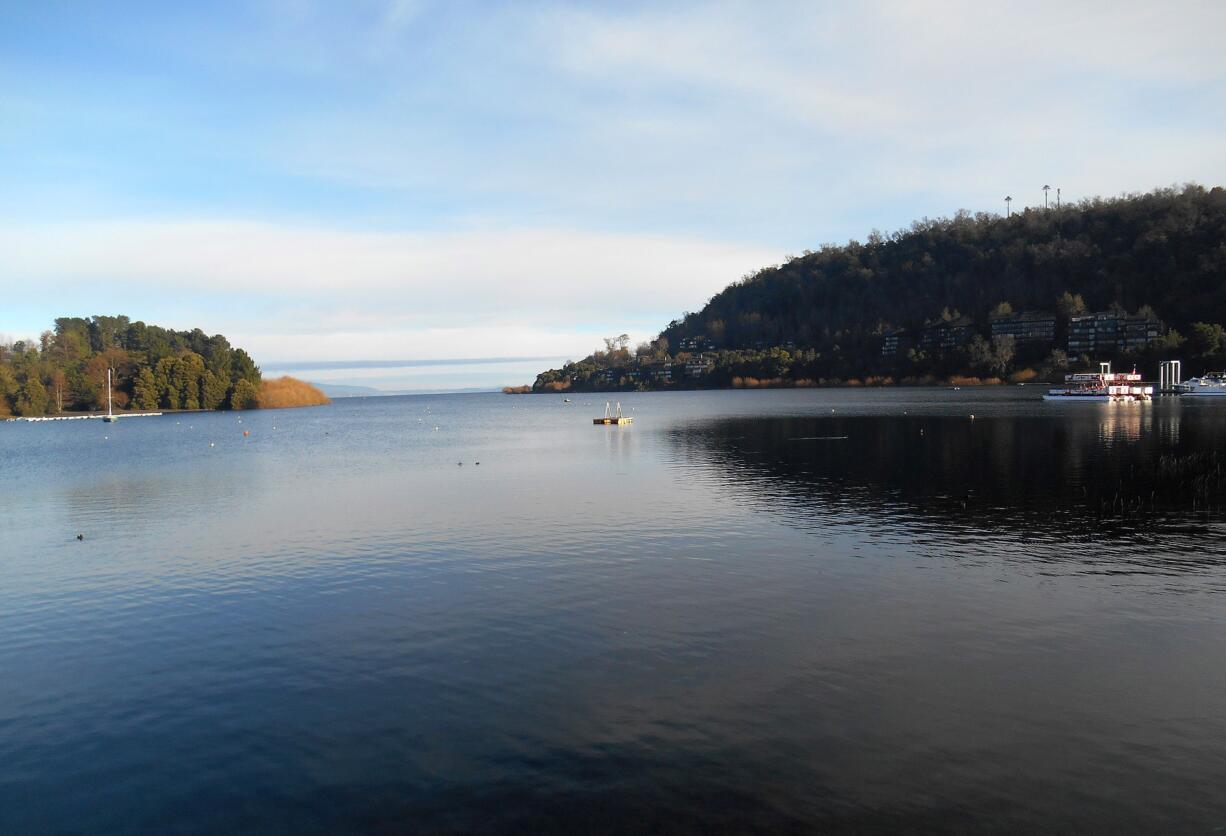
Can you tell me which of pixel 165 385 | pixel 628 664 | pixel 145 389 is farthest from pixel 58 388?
pixel 628 664

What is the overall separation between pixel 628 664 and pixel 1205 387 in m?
150

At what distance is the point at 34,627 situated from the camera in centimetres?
1978

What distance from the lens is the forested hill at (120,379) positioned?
16250 cm

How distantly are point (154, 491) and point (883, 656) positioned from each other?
43773mm

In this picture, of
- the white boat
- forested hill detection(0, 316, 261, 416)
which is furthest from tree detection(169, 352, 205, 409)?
the white boat

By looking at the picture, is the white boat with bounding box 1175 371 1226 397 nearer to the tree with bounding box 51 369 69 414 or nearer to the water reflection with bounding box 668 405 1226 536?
the water reflection with bounding box 668 405 1226 536

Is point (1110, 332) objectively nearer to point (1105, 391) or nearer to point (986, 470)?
point (1105, 391)

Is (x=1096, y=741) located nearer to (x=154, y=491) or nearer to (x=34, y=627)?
(x=34, y=627)

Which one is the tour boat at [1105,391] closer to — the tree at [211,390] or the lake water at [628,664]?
the lake water at [628,664]

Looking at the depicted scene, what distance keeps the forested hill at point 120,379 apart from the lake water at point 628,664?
510 ft

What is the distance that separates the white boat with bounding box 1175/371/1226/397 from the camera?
4995 inches

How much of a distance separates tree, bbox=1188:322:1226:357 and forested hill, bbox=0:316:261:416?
673 ft

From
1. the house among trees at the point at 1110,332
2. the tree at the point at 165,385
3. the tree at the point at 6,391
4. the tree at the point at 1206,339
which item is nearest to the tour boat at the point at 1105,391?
the tree at the point at 1206,339

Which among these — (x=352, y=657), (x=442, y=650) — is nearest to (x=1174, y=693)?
(x=442, y=650)
